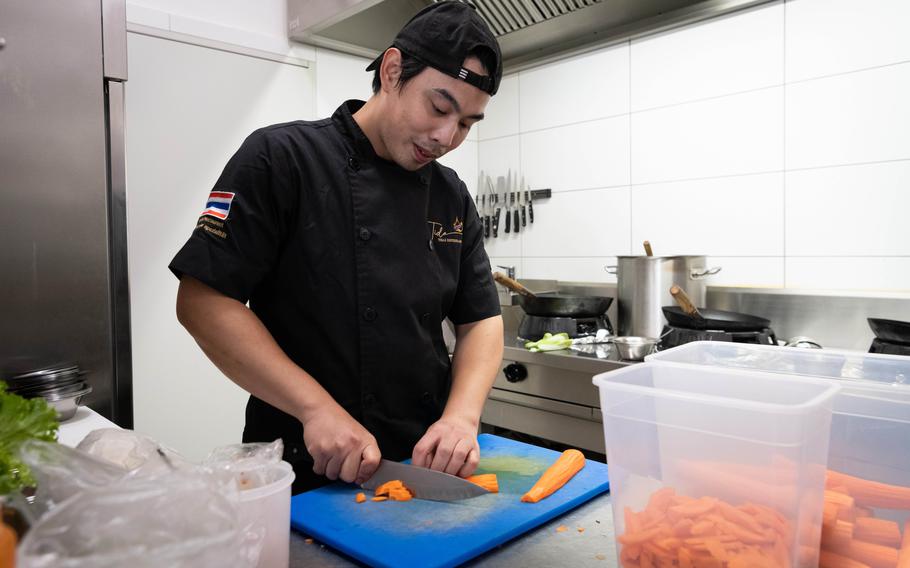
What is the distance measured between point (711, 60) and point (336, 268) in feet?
6.00

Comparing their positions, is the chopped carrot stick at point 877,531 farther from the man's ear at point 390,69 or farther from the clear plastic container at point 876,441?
the man's ear at point 390,69

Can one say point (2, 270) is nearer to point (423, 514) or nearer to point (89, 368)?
point (89, 368)

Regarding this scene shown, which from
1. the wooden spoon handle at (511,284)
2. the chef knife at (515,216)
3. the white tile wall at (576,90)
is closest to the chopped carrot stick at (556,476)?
the wooden spoon handle at (511,284)

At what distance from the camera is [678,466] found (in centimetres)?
60

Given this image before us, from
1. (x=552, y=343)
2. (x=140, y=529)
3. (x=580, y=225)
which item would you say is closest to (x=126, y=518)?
(x=140, y=529)

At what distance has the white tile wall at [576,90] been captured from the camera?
258 centimetres

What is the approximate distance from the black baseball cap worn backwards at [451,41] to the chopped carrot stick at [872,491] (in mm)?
858

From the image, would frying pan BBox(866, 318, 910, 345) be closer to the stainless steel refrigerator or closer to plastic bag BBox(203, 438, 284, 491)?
plastic bag BBox(203, 438, 284, 491)

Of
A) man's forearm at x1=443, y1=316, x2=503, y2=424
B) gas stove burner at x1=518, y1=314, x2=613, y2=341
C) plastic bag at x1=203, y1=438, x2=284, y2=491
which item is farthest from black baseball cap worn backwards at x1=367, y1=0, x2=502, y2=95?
gas stove burner at x1=518, y1=314, x2=613, y2=341

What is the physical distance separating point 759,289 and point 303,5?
2038 millimetres

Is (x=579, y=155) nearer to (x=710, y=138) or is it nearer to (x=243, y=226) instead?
(x=710, y=138)

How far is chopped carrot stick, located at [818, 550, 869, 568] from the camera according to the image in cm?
59

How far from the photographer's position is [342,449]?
0.95 metres

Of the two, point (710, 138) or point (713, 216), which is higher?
point (710, 138)
